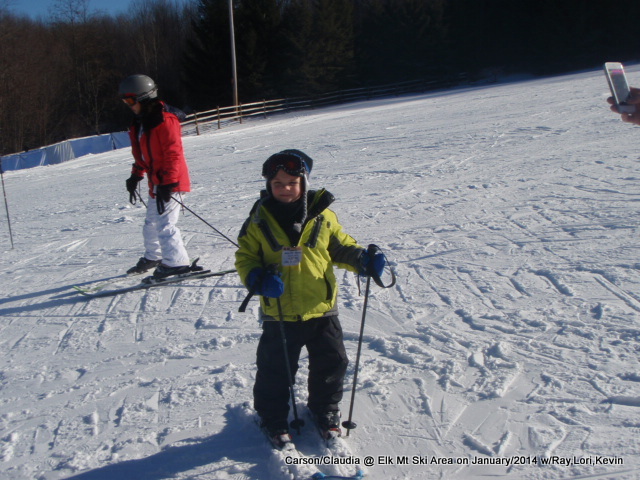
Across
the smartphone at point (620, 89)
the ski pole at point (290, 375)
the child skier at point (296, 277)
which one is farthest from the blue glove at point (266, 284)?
the smartphone at point (620, 89)

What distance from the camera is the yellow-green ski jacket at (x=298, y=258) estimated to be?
114 inches

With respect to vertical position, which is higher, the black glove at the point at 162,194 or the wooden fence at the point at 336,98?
the black glove at the point at 162,194

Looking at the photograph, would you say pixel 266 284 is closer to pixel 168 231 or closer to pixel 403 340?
pixel 403 340

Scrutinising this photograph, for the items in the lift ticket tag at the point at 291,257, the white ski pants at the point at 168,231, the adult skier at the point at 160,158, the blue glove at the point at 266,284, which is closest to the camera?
the blue glove at the point at 266,284

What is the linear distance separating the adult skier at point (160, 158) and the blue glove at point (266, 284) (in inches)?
105

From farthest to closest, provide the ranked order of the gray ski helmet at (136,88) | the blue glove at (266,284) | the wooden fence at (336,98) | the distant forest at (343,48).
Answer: the distant forest at (343,48) < the wooden fence at (336,98) < the gray ski helmet at (136,88) < the blue glove at (266,284)

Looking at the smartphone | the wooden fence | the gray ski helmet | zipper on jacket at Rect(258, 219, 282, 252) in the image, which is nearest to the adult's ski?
the gray ski helmet

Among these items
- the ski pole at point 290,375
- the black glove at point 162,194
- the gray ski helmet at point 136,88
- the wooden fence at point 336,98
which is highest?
the gray ski helmet at point 136,88

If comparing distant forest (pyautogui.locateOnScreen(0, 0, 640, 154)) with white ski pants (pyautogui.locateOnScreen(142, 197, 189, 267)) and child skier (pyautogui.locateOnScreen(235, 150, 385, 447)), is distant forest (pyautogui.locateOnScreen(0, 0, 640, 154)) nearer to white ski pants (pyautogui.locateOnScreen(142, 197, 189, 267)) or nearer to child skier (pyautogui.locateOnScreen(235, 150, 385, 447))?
white ski pants (pyautogui.locateOnScreen(142, 197, 189, 267))

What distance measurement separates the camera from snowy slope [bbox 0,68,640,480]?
295cm

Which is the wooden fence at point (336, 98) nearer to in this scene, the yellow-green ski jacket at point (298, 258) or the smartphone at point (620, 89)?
the smartphone at point (620, 89)

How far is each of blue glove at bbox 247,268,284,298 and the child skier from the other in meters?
0.05

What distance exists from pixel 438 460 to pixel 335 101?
33922 millimetres

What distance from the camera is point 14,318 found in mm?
5156
